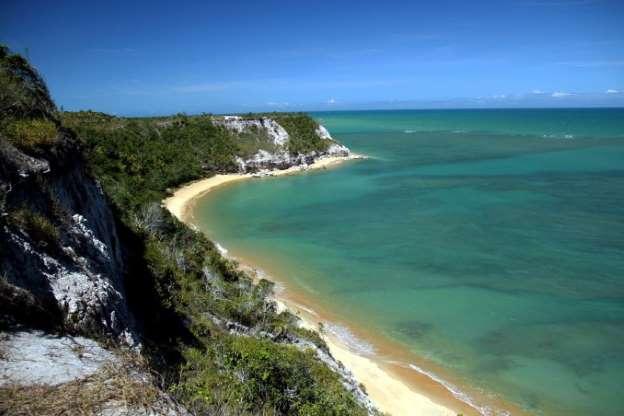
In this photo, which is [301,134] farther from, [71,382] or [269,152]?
[71,382]

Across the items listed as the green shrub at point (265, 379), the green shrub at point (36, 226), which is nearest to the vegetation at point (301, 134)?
the green shrub at point (265, 379)

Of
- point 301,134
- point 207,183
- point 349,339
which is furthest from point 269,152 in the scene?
point 349,339

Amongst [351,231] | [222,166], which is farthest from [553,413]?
[222,166]

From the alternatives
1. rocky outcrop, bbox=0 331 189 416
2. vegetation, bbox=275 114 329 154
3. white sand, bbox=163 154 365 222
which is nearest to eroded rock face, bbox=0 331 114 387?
rocky outcrop, bbox=0 331 189 416

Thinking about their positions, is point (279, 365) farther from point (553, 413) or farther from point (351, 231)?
point (351, 231)

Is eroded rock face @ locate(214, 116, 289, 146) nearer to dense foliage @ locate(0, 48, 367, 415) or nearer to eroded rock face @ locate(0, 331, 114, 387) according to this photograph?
dense foliage @ locate(0, 48, 367, 415)

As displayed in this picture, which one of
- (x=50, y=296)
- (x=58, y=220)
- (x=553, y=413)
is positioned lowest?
(x=553, y=413)
